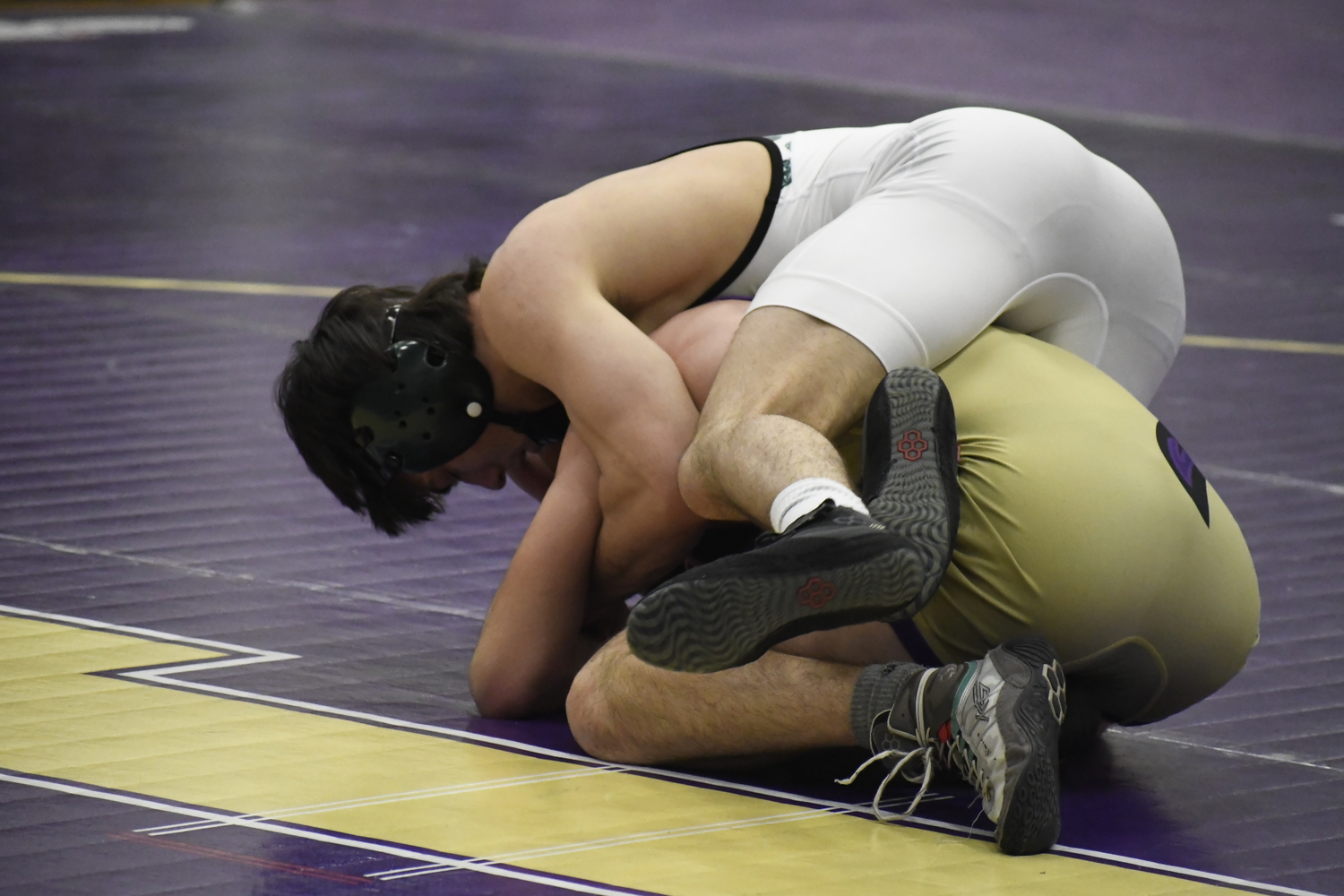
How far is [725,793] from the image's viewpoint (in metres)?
2.64

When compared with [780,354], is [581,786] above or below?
below

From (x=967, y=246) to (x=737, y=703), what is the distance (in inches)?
31.4

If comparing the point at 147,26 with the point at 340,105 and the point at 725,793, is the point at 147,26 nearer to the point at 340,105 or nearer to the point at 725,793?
the point at 340,105

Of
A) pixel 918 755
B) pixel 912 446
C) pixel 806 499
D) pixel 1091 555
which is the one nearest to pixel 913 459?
pixel 912 446

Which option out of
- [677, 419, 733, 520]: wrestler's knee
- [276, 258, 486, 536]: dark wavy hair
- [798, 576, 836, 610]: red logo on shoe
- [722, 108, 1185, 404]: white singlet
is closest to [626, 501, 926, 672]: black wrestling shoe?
[798, 576, 836, 610]: red logo on shoe

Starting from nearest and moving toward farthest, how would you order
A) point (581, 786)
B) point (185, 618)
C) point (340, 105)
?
point (581, 786)
point (185, 618)
point (340, 105)

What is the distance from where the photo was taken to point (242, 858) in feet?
7.68

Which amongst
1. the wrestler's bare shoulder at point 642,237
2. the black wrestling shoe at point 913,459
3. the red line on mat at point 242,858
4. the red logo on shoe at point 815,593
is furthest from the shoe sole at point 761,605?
the wrestler's bare shoulder at point 642,237

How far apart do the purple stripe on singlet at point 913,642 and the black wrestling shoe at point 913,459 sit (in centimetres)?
22

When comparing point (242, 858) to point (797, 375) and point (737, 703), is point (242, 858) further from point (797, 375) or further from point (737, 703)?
point (797, 375)

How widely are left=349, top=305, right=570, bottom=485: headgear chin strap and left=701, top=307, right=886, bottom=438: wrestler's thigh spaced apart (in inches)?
20.0

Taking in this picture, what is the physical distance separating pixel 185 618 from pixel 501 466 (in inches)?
24.2

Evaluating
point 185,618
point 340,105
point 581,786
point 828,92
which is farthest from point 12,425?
point 828,92

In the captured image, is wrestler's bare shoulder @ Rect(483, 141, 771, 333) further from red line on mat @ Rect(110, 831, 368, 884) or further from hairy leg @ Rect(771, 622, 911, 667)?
red line on mat @ Rect(110, 831, 368, 884)
